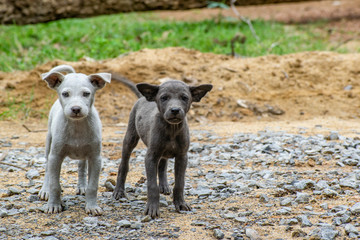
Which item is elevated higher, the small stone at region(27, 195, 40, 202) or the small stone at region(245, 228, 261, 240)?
the small stone at region(245, 228, 261, 240)

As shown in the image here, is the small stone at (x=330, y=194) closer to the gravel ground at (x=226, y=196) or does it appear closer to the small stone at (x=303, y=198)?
the gravel ground at (x=226, y=196)

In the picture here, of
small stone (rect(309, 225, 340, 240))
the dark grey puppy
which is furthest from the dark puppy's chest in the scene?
small stone (rect(309, 225, 340, 240))

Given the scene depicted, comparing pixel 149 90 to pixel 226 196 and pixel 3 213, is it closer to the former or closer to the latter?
pixel 226 196

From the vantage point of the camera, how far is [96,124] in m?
4.90

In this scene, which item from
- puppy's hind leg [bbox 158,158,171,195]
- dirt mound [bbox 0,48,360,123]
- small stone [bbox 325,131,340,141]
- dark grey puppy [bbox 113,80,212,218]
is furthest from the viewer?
dirt mound [bbox 0,48,360,123]

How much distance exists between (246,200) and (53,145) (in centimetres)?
217

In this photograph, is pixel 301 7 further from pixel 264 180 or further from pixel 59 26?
pixel 264 180

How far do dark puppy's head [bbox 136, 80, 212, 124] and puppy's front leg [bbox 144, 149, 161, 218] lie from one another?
1.65 feet

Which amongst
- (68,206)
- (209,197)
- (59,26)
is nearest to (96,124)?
(68,206)

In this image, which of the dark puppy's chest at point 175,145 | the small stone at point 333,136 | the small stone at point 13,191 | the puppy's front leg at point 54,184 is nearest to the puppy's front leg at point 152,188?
the dark puppy's chest at point 175,145

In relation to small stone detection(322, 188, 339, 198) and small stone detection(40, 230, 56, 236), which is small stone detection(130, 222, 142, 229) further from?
small stone detection(322, 188, 339, 198)

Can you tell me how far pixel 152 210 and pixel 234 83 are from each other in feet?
21.5

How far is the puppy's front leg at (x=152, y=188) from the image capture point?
475cm

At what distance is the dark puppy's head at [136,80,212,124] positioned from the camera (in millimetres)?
4574
